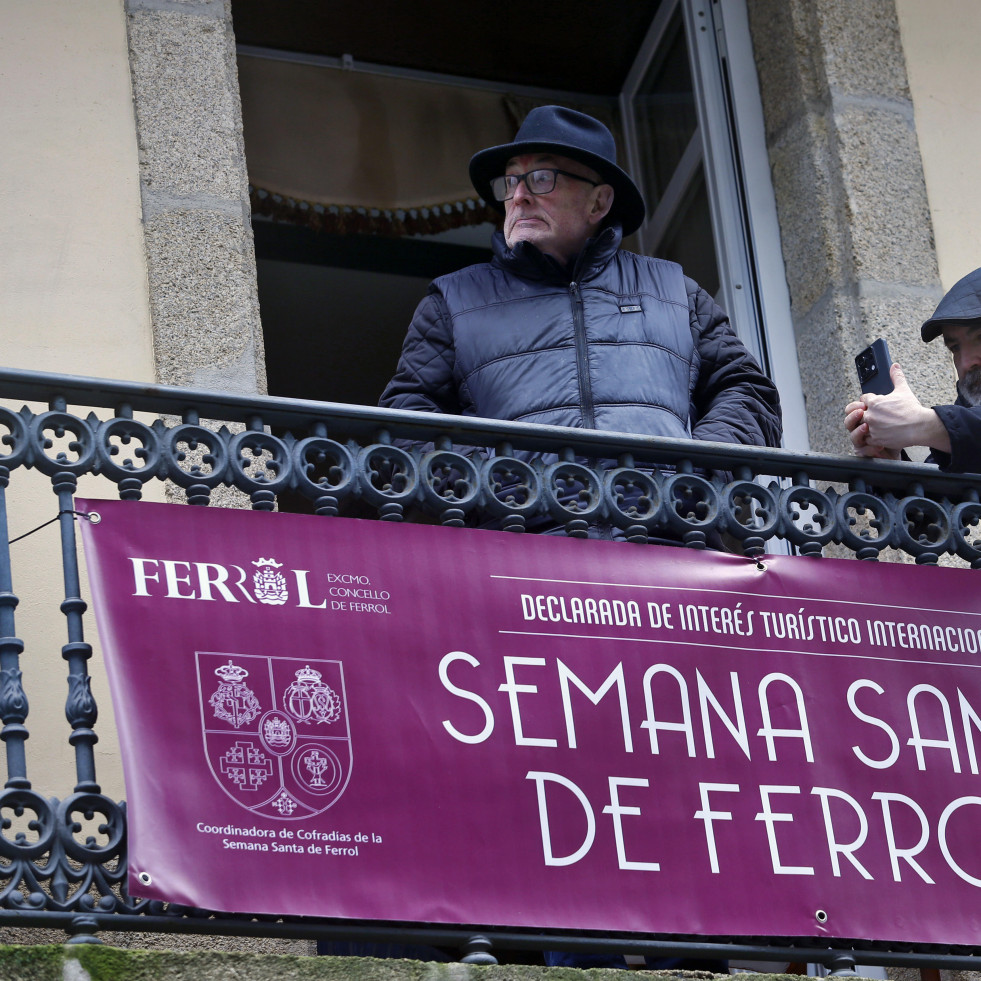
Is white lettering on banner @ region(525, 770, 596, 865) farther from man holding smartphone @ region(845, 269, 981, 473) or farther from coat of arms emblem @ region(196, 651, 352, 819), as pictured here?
man holding smartphone @ region(845, 269, 981, 473)

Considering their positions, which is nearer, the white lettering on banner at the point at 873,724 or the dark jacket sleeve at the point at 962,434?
the white lettering on banner at the point at 873,724

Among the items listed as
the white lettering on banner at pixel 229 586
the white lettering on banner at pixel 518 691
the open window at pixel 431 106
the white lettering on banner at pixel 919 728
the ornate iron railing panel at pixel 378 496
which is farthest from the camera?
the open window at pixel 431 106

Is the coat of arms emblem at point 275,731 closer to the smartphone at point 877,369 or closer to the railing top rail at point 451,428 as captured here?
the railing top rail at point 451,428

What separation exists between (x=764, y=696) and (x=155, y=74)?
2.67 m

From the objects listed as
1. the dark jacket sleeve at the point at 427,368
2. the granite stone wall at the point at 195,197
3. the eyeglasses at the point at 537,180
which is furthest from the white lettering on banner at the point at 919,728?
the granite stone wall at the point at 195,197

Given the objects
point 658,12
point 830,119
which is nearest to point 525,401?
point 830,119

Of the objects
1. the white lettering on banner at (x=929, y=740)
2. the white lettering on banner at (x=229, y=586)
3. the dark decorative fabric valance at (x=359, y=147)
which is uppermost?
the dark decorative fabric valance at (x=359, y=147)

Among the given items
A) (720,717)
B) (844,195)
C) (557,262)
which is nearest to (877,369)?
(557,262)

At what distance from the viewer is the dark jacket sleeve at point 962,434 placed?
16.8ft

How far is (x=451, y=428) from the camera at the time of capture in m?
4.73

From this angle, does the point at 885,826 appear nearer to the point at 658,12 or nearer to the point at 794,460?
the point at 794,460

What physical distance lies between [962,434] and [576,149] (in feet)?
3.93

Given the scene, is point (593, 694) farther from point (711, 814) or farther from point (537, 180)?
point (537, 180)

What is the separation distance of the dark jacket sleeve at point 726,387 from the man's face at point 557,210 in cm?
30
